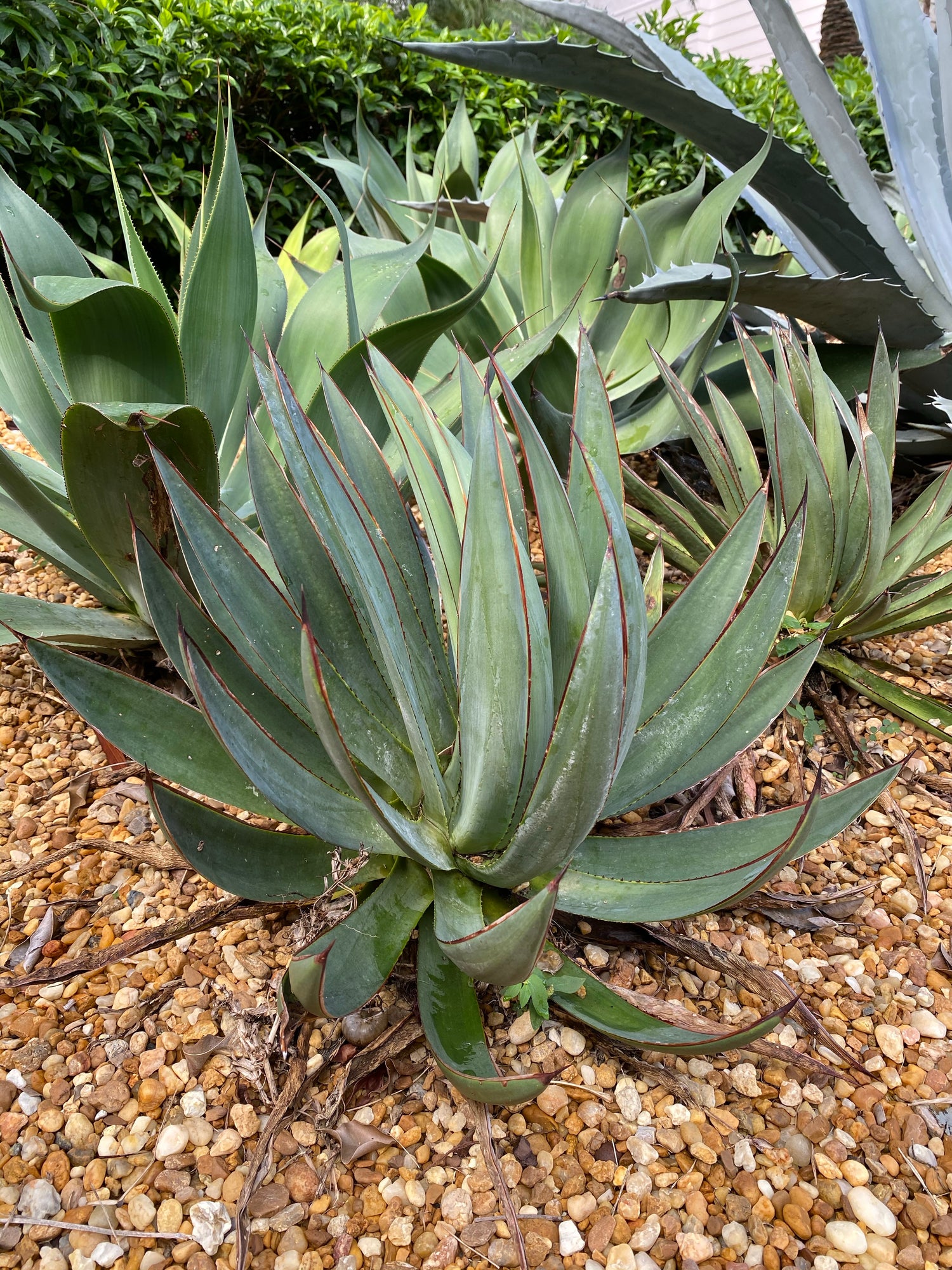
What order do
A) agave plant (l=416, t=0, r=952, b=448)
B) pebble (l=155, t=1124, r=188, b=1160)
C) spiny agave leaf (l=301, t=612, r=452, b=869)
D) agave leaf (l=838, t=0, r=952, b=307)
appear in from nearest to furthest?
spiny agave leaf (l=301, t=612, r=452, b=869) → pebble (l=155, t=1124, r=188, b=1160) → agave plant (l=416, t=0, r=952, b=448) → agave leaf (l=838, t=0, r=952, b=307)

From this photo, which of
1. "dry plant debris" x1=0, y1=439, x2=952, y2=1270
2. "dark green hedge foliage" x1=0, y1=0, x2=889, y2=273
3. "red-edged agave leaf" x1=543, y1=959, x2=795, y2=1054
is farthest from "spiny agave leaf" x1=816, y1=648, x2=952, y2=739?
"dark green hedge foliage" x1=0, y1=0, x2=889, y2=273

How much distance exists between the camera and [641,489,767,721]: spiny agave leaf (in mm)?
1052

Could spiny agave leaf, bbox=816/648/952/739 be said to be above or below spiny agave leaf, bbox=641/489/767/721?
below

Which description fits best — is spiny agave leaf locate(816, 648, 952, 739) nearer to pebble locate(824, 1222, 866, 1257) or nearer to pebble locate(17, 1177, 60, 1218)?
pebble locate(824, 1222, 866, 1257)

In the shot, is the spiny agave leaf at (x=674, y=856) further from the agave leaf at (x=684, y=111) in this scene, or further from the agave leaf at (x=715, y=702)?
the agave leaf at (x=684, y=111)

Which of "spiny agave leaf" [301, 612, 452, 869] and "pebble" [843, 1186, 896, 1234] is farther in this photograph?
"pebble" [843, 1186, 896, 1234]

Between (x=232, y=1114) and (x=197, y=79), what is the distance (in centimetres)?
381

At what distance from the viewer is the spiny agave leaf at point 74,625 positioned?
135cm

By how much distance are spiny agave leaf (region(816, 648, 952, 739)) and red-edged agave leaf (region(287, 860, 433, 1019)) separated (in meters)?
0.97

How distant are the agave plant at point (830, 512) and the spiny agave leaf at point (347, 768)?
33.2 inches

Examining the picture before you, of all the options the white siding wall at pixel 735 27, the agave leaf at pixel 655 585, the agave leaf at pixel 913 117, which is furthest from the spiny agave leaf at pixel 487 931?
the white siding wall at pixel 735 27

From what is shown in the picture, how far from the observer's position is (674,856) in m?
0.99

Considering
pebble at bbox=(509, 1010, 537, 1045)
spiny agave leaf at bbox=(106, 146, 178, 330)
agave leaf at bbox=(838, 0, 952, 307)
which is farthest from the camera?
agave leaf at bbox=(838, 0, 952, 307)

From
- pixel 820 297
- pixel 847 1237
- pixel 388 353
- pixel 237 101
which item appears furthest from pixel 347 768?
pixel 237 101
